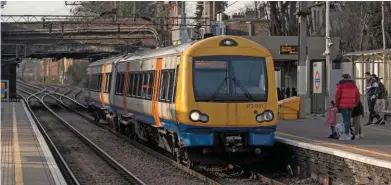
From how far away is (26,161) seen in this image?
46.5 feet

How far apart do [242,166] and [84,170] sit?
3.62 meters

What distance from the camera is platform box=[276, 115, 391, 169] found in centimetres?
1139

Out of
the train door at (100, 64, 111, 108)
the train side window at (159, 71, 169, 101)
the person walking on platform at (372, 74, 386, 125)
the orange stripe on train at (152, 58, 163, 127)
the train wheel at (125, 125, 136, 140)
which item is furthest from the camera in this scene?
the train door at (100, 64, 111, 108)

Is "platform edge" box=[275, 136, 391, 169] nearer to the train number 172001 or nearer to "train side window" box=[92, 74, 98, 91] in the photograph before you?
the train number 172001

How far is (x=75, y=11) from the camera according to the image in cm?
6725

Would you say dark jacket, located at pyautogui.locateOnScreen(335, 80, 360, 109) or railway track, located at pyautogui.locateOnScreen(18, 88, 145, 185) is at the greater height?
dark jacket, located at pyautogui.locateOnScreen(335, 80, 360, 109)

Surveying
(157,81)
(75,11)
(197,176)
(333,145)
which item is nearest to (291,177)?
(333,145)

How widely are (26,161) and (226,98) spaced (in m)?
4.57

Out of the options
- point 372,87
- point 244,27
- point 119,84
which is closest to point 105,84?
point 119,84

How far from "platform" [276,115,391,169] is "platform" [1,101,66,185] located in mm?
4919

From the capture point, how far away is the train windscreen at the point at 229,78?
1337 centimetres

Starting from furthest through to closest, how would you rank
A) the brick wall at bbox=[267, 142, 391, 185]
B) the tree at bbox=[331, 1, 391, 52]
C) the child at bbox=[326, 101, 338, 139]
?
the tree at bbox=[331, 1, 391, 52]
the child at bbox=[326, 101, 338, 139]
the brick wall at bbox=[267, 142, 391, 185]

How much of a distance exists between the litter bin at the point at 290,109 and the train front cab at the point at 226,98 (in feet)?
32.3

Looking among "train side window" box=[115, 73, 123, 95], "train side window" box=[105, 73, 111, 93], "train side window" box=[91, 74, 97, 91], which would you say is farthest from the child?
"train side window" box=[91, 74, 97, 91]
